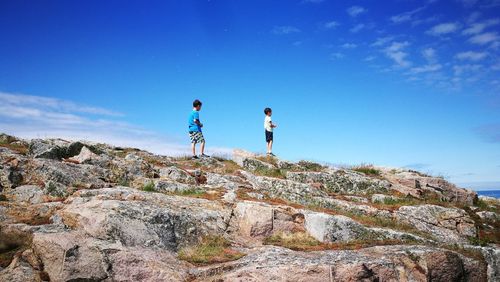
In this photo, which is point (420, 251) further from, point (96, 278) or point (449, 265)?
point (96, 278)

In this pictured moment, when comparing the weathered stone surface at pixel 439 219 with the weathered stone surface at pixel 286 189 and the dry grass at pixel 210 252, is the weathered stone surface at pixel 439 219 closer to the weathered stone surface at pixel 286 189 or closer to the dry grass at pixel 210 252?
the weathered stone surface at pixel 286 189

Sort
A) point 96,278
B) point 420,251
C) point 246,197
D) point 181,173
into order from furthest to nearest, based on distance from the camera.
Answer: point 181,173 → point 246,197 → point 420,251 → point 96,278

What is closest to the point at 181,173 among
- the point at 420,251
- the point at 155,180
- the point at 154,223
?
the point at 155,180

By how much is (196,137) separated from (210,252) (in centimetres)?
1625

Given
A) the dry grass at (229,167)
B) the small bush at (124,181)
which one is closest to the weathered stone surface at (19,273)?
the small bush at (124,181)

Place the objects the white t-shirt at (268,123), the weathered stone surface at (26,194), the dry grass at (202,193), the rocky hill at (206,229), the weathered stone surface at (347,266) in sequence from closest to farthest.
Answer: the weathered stone surface at (347,266) < the rocky hill at (206,229) < the weathered stone surface at (26,194) < the dry grass at (202,193) < the white t-shirt at (268,123)

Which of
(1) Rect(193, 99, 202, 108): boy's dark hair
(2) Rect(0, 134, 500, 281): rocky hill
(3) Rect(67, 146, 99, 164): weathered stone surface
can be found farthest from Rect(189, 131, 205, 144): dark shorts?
(3) Rect(67, 146, 99, 164): weathered stone surface

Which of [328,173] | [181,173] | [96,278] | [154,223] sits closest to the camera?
[96,278]

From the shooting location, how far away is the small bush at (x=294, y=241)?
1502 cm

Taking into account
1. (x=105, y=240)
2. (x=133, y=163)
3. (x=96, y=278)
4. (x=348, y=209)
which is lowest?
(x=96, y=278)

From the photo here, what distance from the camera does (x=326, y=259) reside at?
1273cm

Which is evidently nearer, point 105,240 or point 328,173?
point 105,240

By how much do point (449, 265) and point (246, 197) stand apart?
10470mm

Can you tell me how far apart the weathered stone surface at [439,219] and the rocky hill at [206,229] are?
80 mm
